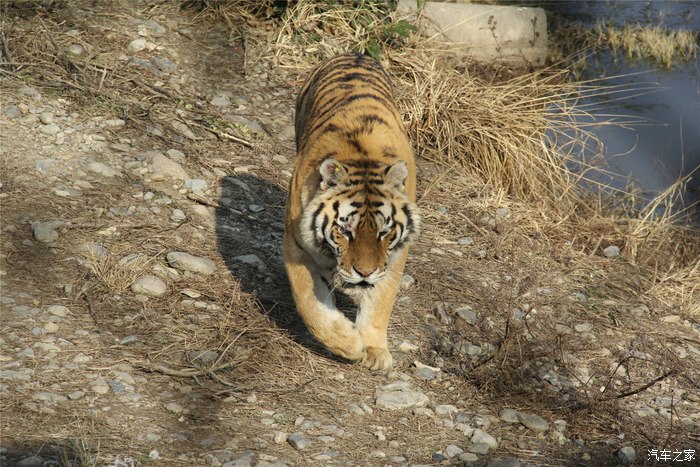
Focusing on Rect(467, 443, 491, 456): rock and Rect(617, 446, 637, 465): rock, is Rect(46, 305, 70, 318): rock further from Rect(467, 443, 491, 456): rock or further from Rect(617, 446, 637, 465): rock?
Rect(617, 446, 637, 465): rock

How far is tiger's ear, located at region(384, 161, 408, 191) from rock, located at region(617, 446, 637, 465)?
1655mm

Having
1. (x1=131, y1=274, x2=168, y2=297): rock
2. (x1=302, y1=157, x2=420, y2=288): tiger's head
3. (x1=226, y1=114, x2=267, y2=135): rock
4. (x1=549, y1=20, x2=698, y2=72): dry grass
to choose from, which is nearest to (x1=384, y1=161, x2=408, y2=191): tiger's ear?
(x1=302, y1=157, x2=420, y2=288): tiger's head

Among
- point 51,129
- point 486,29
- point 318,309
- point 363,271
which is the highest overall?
point 486,29

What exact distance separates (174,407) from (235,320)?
857 mm

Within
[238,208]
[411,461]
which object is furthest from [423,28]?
[411,461]

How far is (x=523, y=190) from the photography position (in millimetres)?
7195

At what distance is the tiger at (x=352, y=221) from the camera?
404 cm

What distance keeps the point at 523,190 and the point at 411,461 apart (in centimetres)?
375

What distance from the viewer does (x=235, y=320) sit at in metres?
4.69

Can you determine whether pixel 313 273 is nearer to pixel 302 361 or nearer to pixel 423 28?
pixel 302 361

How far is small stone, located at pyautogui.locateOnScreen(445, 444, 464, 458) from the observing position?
3993 millimetres

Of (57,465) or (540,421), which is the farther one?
(540,421)

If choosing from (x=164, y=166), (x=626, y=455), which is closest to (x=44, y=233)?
(x=164, y=166)

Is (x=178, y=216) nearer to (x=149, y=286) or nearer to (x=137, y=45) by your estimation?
(x=149, y=286)
